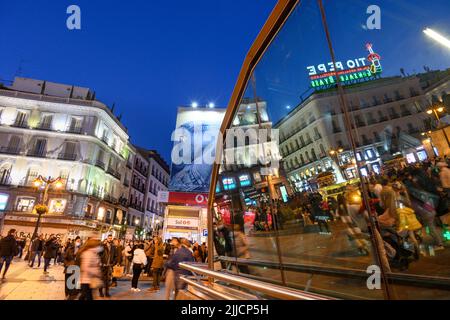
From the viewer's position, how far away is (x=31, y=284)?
807 cm

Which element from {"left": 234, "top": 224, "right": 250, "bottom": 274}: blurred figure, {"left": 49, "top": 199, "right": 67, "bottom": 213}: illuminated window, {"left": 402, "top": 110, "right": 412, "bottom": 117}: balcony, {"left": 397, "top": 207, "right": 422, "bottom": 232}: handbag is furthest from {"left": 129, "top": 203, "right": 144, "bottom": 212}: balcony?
{"left": 402, "top": 110, "right": 412, "bottom": 117}: balcony

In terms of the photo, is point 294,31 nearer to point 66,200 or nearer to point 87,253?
point 87,253

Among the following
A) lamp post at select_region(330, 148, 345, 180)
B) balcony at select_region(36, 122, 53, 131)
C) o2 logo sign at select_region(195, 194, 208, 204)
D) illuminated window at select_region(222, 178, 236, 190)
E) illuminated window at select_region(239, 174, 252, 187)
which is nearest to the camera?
lamp post at select_region(330, 148, 345, 180)

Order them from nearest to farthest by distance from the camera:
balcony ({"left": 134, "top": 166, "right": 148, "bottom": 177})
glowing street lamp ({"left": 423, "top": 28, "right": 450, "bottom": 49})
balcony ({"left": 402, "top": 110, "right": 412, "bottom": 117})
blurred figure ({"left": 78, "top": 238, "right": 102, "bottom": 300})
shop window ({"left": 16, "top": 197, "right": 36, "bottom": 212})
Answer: glowing street lamp ({"left": 423, "top": 28, "right": 450, "bottom": 49}), balcony ({"left": 402, "top": 110, "right": 412, "bottom": 117}), blurred figure ({"left": 78, "top": 238, "right": 102, "bottom": 300}), shop window ({"left": 16, "top": 197, "right": 36, "bottom": 212}), balcony ({"left": 134, "top": 166, "right": 148, "bottom": 177})

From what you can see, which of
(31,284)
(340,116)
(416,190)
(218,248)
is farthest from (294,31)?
(31,284)

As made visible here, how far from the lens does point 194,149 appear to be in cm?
3034

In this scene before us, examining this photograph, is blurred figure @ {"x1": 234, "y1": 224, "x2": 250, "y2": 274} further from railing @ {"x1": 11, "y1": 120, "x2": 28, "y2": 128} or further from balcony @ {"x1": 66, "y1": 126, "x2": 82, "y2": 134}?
railing @ {"x1": 11, "y1": 120, "x2": 28, "y2": 128}

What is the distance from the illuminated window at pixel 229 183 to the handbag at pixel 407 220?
Result: 105 inches

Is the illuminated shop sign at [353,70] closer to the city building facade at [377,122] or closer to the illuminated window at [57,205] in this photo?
the city building facade at [377,122]

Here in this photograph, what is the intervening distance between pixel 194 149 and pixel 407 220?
2863 centimetres

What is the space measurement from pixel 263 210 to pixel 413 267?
1.66 m

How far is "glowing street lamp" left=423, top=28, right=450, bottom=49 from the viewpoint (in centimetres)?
158

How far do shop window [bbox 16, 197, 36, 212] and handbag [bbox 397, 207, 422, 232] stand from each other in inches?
1266
